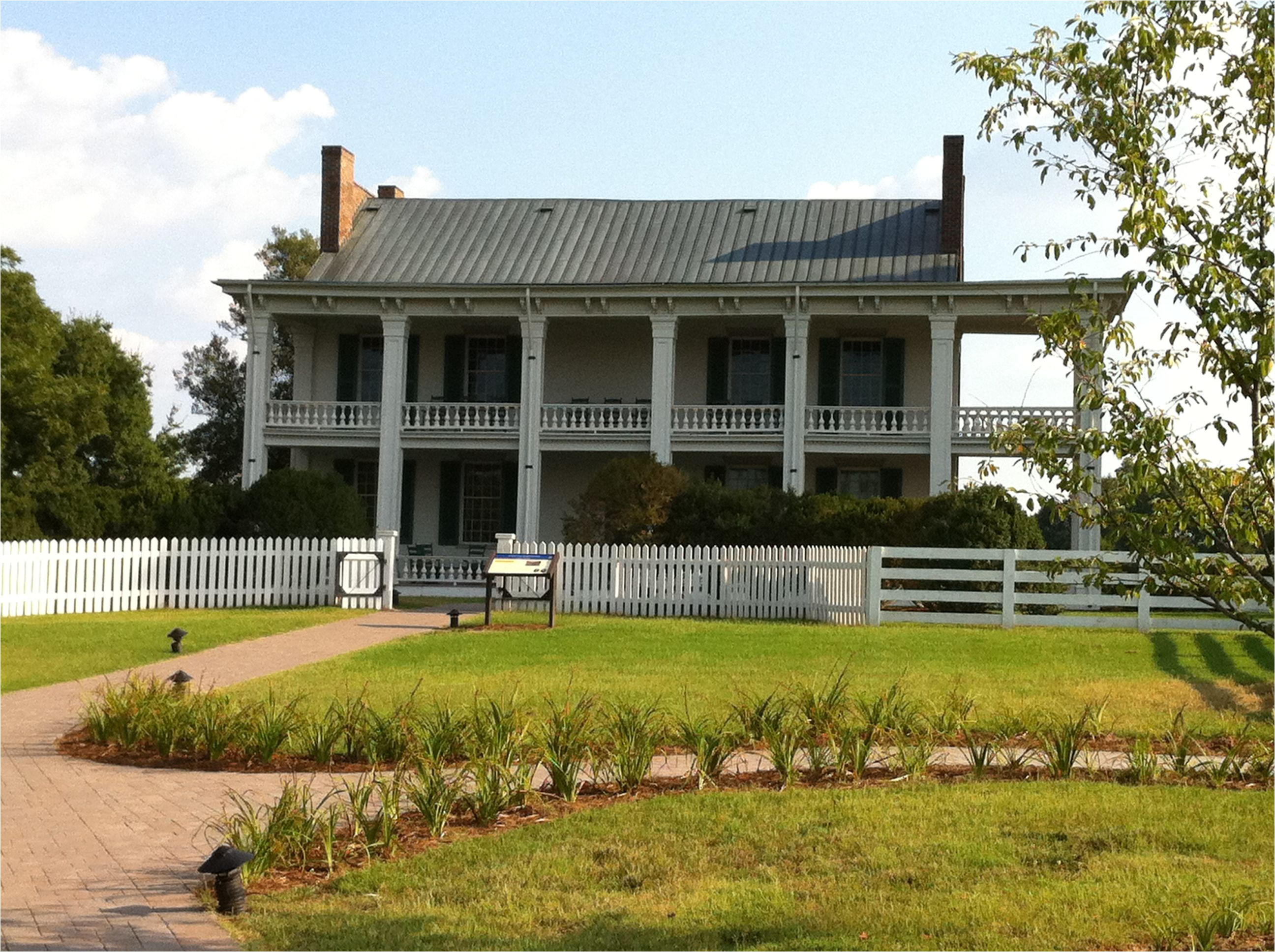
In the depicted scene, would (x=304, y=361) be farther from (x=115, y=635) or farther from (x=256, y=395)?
(x=115, y=635)

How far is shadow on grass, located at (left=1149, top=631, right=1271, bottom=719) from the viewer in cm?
1221

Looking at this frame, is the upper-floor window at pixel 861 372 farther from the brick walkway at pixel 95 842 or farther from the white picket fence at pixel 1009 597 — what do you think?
the brick walkway at pixel 95 842

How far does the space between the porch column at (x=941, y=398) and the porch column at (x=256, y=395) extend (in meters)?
14.4

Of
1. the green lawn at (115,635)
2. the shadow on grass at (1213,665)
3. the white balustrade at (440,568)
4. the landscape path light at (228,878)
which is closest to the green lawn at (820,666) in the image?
the shadow on grass at (1213,665)

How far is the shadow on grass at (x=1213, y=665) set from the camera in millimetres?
12205

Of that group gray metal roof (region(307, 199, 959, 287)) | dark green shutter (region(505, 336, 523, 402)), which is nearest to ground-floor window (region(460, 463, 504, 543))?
dark green shutter (region(505, 336, 523, 402))

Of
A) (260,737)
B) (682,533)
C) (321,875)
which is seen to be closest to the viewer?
(321,875)

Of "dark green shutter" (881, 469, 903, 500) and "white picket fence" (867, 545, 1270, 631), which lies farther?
"dark green shutter" (881, 469, 903, 500)

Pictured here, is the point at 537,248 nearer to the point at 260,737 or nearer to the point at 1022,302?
the point at 1022,302

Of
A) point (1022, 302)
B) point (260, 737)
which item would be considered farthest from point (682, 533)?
point (260, 737)

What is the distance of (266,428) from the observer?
1156 inches

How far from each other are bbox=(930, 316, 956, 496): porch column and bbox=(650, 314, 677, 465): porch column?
18.0ft

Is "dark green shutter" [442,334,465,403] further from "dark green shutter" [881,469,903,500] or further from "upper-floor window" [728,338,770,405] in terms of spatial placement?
"dark green shutter" [881,469,903,500]

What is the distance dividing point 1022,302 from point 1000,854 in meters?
22.1
